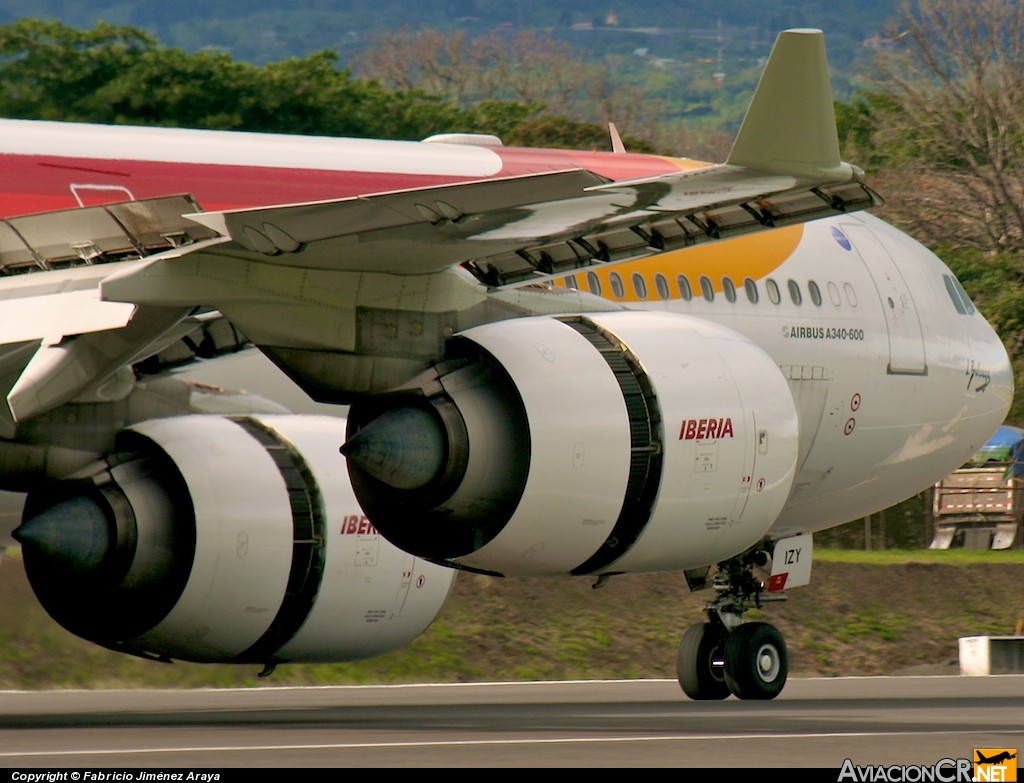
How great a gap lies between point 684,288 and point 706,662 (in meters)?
2.78

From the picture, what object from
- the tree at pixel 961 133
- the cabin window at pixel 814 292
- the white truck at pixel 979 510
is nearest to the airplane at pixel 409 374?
the cabin window at pixel 814 292

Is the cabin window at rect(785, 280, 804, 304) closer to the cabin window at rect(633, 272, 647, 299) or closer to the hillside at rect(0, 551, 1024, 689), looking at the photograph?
the cabin window at rect(633, 272, 647, 299)

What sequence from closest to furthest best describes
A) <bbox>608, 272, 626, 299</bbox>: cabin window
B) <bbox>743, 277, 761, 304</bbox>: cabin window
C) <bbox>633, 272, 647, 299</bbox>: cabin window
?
<bbox>608, 272, 626, 299</bbox>: cabin window, <bbox>633, 272, 647, 299</bbox>: cabin window, <bbox>743, 277, 761, 304</bbox>: cabin window

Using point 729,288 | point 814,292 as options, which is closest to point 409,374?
point 729,288

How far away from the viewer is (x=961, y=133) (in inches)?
2025

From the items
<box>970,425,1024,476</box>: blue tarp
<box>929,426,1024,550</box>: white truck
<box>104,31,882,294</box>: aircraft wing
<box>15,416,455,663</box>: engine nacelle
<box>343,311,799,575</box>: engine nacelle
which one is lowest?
<box>970,425,1024,476</box>: blue tarp

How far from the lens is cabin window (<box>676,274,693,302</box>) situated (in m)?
15.1

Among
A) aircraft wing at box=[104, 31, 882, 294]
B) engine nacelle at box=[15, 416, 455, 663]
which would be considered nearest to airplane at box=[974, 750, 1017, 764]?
aircraft wing at box=[104, 31, 882, 294]

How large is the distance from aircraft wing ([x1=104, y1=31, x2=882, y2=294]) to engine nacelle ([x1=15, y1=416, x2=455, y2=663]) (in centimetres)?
250

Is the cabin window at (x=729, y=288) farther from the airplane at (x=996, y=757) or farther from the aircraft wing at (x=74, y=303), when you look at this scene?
the airplane at (x=996, y=757)

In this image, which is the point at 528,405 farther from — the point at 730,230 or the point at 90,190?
the point at 90,190

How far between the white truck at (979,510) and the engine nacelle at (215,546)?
18.4m

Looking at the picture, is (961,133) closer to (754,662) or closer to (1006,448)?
(1006,448)

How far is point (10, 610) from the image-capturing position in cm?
1817
